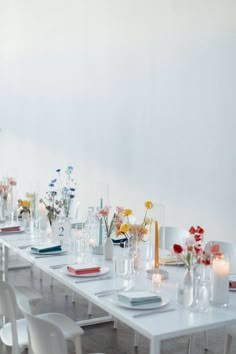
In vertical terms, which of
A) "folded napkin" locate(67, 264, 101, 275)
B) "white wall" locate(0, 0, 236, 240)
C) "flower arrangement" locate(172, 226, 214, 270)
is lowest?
"folded napkin" locate(67, 264, 101, 275)

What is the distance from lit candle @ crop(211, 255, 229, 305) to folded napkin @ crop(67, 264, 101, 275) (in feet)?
2.48

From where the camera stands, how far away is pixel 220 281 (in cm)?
244

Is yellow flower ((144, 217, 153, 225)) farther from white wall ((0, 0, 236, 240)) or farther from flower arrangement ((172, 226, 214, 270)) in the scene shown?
white wall ((0, 0, 236, 240))

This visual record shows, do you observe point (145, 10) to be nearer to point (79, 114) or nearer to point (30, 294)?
point (79, 114)

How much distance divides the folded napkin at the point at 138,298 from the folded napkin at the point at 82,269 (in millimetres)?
488

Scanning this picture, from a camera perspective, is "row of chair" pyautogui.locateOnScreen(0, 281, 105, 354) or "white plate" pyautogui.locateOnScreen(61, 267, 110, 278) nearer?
"row of chair" pyautogui.locateOnScreen(0, 281, 105, 354)

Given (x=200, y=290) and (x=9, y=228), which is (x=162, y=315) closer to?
(x=200, y=290)

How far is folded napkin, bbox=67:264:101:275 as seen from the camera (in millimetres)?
2914

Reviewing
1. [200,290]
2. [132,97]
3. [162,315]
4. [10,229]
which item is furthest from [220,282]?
[132,97]

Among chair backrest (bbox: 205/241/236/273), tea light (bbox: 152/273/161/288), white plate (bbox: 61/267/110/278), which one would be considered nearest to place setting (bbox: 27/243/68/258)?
white plate (bbox: 61/267/110/278)

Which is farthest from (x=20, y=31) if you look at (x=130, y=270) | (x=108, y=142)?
(x=130, y=270)

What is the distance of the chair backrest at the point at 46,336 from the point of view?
6.72ft

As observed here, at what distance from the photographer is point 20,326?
3.00 m

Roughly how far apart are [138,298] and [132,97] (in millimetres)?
4070
